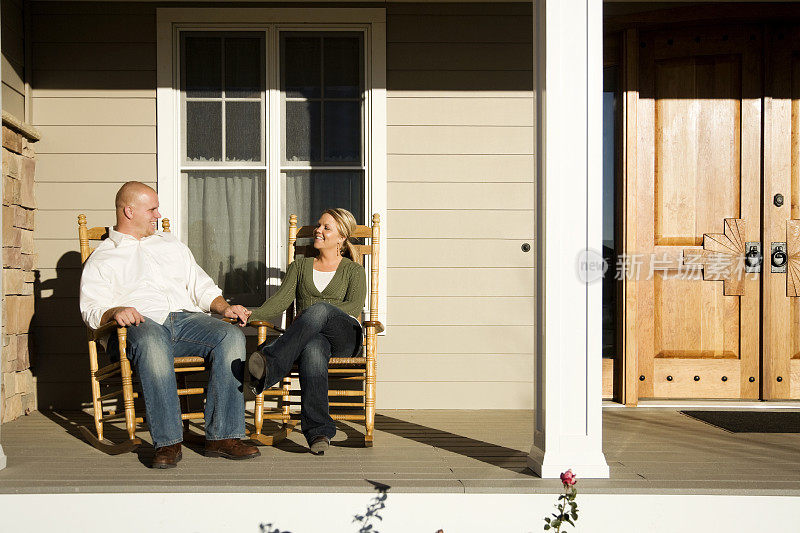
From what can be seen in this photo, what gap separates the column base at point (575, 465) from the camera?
2719 millimetres

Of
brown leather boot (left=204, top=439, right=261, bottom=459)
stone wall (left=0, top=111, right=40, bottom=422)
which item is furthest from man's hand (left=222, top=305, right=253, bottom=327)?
stone wall (left=0, top=111, right=40, bottom=422)

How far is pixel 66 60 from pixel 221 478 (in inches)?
107

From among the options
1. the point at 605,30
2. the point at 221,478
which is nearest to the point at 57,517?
the point at 221,478

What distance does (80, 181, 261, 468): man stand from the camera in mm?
2992

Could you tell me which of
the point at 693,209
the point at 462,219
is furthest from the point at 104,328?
the point at 693,209

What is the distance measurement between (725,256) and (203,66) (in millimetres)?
3069

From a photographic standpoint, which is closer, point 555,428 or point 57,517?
point 57,517

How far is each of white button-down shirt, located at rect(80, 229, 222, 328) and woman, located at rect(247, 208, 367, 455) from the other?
0.33 m

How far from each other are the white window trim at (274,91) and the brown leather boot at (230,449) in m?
1.38

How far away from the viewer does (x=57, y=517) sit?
2.56m

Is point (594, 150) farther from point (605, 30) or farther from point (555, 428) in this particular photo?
point (605, 30)

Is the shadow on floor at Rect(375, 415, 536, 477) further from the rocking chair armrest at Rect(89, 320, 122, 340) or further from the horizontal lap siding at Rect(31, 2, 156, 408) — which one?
the horizontal lap siding at Rect(31, 2, 156, 408)

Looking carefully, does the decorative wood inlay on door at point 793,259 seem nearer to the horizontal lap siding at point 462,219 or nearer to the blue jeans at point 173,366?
the horizontal lap siding at point 462,219

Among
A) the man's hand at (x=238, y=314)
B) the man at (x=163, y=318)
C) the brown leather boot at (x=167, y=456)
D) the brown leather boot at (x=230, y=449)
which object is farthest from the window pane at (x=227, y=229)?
the brown leather boot at (x=167, y=456)
